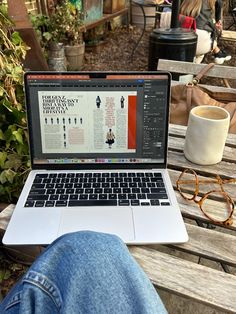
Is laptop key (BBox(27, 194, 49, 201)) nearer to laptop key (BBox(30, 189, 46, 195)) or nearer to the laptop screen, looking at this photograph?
laptop key (BBox(30, 189, 46, 195))

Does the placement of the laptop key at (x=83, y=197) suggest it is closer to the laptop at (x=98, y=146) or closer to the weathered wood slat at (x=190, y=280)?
the laptop at (x=98, y=146)

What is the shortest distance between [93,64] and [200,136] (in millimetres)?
3685

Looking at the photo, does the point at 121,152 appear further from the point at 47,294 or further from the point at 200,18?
the point at 200,18

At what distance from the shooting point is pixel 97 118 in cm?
102

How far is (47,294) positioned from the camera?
0.58 m

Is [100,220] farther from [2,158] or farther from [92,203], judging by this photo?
[2,158]

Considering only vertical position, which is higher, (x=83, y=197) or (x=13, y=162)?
(x=83, y=197)

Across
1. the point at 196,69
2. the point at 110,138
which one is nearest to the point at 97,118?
the point at 110,138

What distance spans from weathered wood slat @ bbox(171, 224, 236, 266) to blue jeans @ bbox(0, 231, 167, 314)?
246 mm

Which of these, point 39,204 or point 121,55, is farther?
point 121,55

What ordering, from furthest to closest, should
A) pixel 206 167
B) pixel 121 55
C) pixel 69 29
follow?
pixel 121 55 < pixel 69 29 < pixel 206 167

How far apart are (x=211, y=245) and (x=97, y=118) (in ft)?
1.53

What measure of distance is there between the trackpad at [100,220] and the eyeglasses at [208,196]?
21cm

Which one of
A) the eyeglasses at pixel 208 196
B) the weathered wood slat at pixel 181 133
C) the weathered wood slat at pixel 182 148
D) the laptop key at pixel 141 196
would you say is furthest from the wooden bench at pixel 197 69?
the laptop key at pixel 141 196
